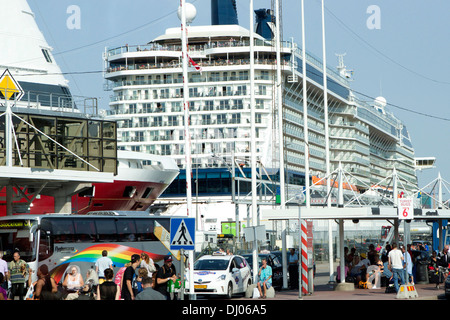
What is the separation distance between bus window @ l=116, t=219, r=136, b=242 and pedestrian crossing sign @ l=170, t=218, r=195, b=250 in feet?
33.2

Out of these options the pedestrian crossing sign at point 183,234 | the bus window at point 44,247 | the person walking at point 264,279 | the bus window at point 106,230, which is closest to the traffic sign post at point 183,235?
the pedestrian crossing sign at point 183,234

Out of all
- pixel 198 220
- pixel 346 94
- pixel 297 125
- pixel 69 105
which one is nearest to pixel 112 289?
pixel 69 105


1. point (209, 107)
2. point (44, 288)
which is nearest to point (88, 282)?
point (44, 288)

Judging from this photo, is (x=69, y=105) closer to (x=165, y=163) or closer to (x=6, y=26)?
(x=6, y=26)

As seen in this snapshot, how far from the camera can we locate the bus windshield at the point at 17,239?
24.6m

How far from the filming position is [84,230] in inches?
1056

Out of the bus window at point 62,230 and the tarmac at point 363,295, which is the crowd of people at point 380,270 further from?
the bus window at point 62,230

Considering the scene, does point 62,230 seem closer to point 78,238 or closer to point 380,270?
point 78,238

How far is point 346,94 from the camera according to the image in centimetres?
10731

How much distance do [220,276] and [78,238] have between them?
481 centimetres

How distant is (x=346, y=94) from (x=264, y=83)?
29.9m

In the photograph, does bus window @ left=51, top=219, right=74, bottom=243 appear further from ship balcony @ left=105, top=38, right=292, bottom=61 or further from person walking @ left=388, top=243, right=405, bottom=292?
ship balcony @ left=105, top=38, right=292, bottom=61

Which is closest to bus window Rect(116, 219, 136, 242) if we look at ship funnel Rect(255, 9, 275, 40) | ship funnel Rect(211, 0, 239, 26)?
ship funnel Rect(211, 0, 239, 26)

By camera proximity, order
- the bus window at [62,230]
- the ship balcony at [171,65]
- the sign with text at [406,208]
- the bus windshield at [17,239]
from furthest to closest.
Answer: the ship balcony at [171,65] < the bus window at [62,230] < the bus windshield at [17,239] < the sign with text at [406,208]
